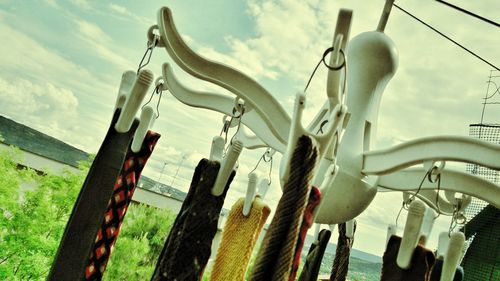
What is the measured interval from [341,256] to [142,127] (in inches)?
24.9

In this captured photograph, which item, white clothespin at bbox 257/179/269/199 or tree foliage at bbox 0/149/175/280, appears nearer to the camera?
white clothespin at bbox 257/179/269/199

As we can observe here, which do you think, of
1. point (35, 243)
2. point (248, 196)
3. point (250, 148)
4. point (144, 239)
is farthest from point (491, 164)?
point (144, 239)

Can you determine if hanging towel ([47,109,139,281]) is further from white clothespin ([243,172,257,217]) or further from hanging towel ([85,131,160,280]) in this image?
white clothespin ([243,172,257,217])

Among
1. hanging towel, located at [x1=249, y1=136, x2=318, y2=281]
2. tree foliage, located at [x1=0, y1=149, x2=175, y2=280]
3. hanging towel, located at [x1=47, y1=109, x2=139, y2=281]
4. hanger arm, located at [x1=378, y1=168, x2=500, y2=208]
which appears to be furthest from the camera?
tree foliage, located at [x1=0, y1=149, x2=175, y2=280]

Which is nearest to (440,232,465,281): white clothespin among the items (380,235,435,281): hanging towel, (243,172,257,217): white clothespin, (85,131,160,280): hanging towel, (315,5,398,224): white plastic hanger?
(380,235,435,281): hanging towel

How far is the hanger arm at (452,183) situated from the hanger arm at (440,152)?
5.1 inches

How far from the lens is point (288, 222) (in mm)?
481

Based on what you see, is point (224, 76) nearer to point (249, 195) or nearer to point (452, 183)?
point (249, 195)

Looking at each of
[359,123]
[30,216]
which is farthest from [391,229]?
[30,216]

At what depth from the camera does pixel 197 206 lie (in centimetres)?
64

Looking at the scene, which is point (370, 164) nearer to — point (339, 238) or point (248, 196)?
point (248, 196)

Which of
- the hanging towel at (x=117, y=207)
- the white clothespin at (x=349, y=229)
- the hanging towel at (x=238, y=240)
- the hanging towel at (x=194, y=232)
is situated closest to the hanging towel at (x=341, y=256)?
the white clothespin at (x=349, y=229)

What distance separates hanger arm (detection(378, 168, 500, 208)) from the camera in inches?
26.7

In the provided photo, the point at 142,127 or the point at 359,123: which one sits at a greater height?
the point at 359,123
